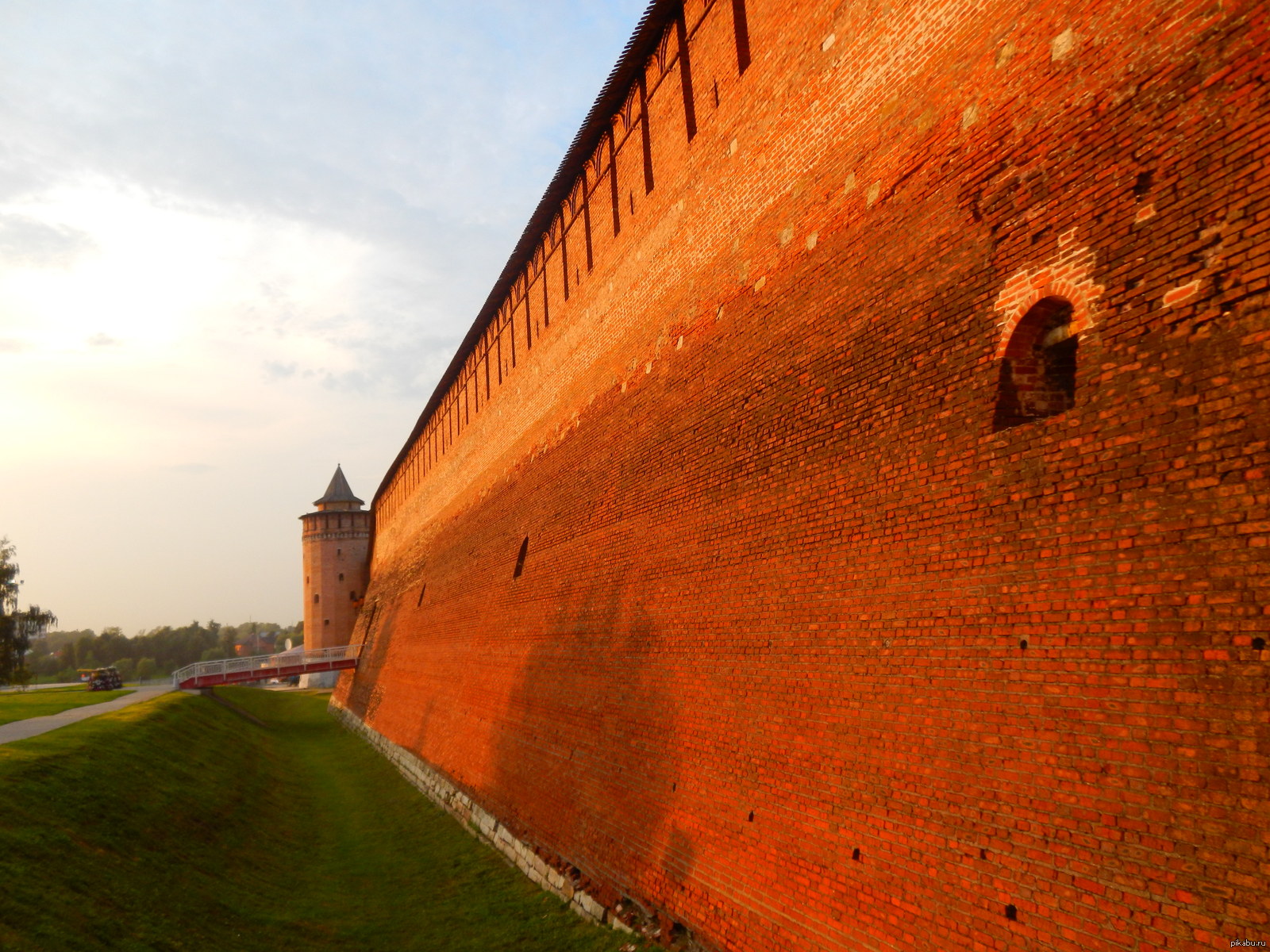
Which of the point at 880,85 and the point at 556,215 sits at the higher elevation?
the point at 556,215

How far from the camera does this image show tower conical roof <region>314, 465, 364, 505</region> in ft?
132

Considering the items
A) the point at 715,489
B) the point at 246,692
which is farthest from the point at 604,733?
the point at 246,692

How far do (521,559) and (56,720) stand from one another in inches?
378

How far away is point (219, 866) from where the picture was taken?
9.10m

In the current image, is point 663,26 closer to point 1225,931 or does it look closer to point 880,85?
point 880,85

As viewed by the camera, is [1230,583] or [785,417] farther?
[785,417]

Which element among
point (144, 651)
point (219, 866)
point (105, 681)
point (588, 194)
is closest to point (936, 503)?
point (588, 194)

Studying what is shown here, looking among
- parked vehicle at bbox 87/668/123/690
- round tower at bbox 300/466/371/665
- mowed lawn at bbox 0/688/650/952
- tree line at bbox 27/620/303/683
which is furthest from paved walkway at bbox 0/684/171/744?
tree line at bbox 27/620/303/683

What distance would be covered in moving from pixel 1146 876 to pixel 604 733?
5.32 m

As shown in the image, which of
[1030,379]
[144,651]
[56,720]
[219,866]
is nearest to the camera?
[1030,379]

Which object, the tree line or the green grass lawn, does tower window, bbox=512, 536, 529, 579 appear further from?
the tree line

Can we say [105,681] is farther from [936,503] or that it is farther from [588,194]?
[936,503]

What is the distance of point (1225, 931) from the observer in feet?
9.41

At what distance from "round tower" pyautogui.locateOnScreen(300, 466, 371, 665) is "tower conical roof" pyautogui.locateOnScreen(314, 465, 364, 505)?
2.19 ft
